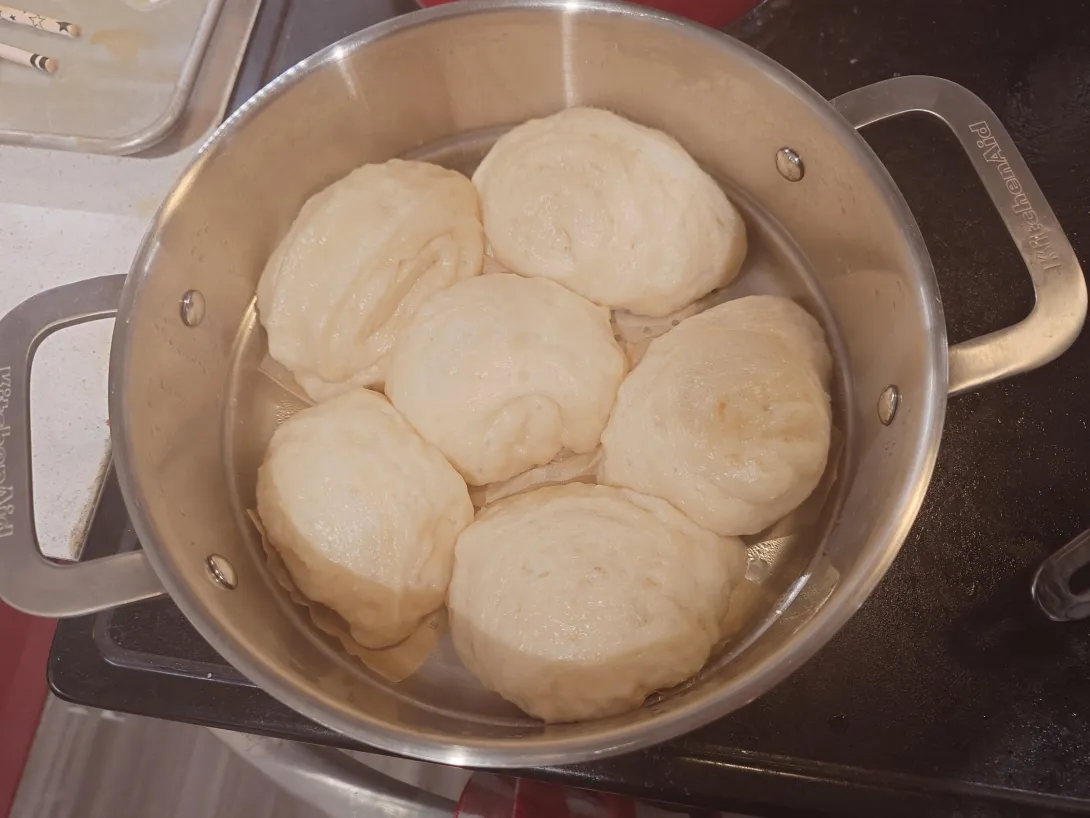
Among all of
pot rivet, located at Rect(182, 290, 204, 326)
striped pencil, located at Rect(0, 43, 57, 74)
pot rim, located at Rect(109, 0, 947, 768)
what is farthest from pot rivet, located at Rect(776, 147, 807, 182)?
striped pencil, located at Rect(0, 43, 57, 74)

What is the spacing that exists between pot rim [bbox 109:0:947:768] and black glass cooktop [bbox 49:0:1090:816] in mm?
223

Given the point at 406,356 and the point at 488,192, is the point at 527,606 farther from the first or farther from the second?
the point at 488,192

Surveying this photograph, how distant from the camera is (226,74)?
1426 mm

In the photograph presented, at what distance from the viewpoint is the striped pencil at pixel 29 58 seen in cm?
140

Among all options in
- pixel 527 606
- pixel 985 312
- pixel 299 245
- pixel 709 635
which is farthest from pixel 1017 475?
pixel 299 245

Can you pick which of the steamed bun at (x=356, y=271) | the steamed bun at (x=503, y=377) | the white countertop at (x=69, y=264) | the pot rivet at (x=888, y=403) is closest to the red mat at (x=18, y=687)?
the white countertop at (x=69, y=264)

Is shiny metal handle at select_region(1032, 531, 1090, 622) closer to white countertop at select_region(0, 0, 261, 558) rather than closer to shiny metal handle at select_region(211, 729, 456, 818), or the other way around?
shiny metal handle at select_region(211, 729, 456, 818)

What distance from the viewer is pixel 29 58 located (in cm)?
140

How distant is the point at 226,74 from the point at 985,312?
135 cm

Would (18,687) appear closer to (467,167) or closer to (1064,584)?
(467,167)

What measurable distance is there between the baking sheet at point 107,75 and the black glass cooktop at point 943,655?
67 centimetres

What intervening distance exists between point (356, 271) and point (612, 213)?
369mm

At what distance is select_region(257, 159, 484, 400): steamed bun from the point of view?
1.09 meters

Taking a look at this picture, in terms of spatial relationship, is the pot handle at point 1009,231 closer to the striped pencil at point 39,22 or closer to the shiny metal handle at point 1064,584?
the shiny metal handle at point 1064,584
